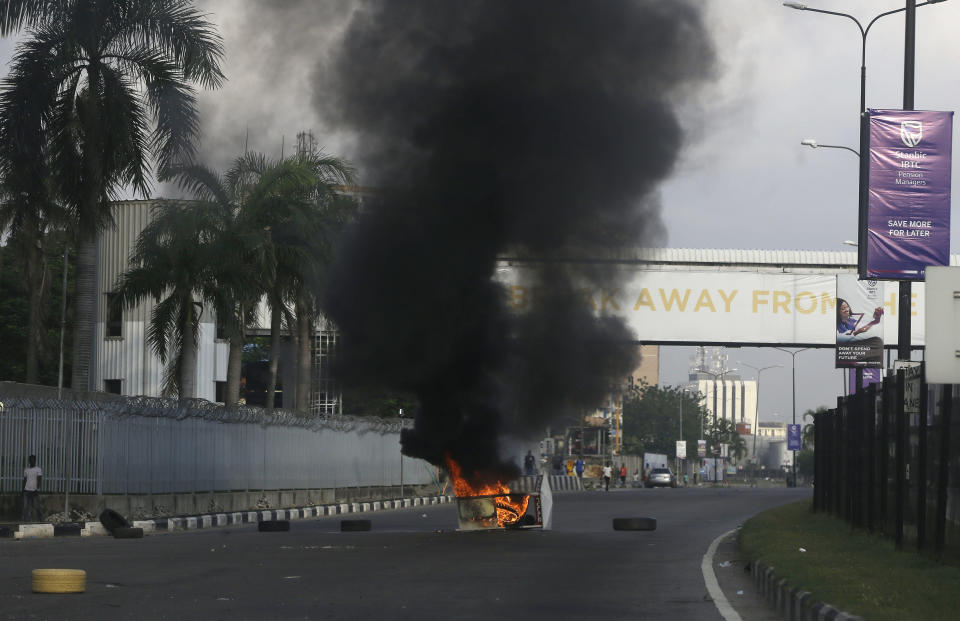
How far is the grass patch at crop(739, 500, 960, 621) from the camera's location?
966 cm

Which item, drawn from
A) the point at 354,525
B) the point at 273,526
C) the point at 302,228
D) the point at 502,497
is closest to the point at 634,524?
the point at 502,497

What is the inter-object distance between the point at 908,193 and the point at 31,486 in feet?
48.1

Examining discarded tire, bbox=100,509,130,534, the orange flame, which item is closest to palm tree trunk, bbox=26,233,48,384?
discarded tire, bbox=100,509,130,534

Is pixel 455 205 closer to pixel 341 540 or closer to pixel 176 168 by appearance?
pixel 341 540

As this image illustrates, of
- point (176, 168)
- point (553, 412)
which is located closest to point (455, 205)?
point (553, 412)

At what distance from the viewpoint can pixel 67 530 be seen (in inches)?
918

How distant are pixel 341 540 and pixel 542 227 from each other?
6.02 meters

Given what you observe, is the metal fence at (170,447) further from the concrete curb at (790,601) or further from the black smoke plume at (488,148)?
the concrete curb at (790,601)

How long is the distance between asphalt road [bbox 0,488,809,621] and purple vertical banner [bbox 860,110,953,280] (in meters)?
4.98

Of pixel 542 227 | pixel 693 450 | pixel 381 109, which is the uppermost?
pixel 381 109

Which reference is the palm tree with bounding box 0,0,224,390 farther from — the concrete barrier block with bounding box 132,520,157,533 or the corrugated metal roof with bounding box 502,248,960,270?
the corrugated metal roof with bounding box 502,248,960,270

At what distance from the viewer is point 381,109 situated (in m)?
22.5

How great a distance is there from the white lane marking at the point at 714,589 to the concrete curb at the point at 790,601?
1.27 ft

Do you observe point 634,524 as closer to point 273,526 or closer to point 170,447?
point 273,526
